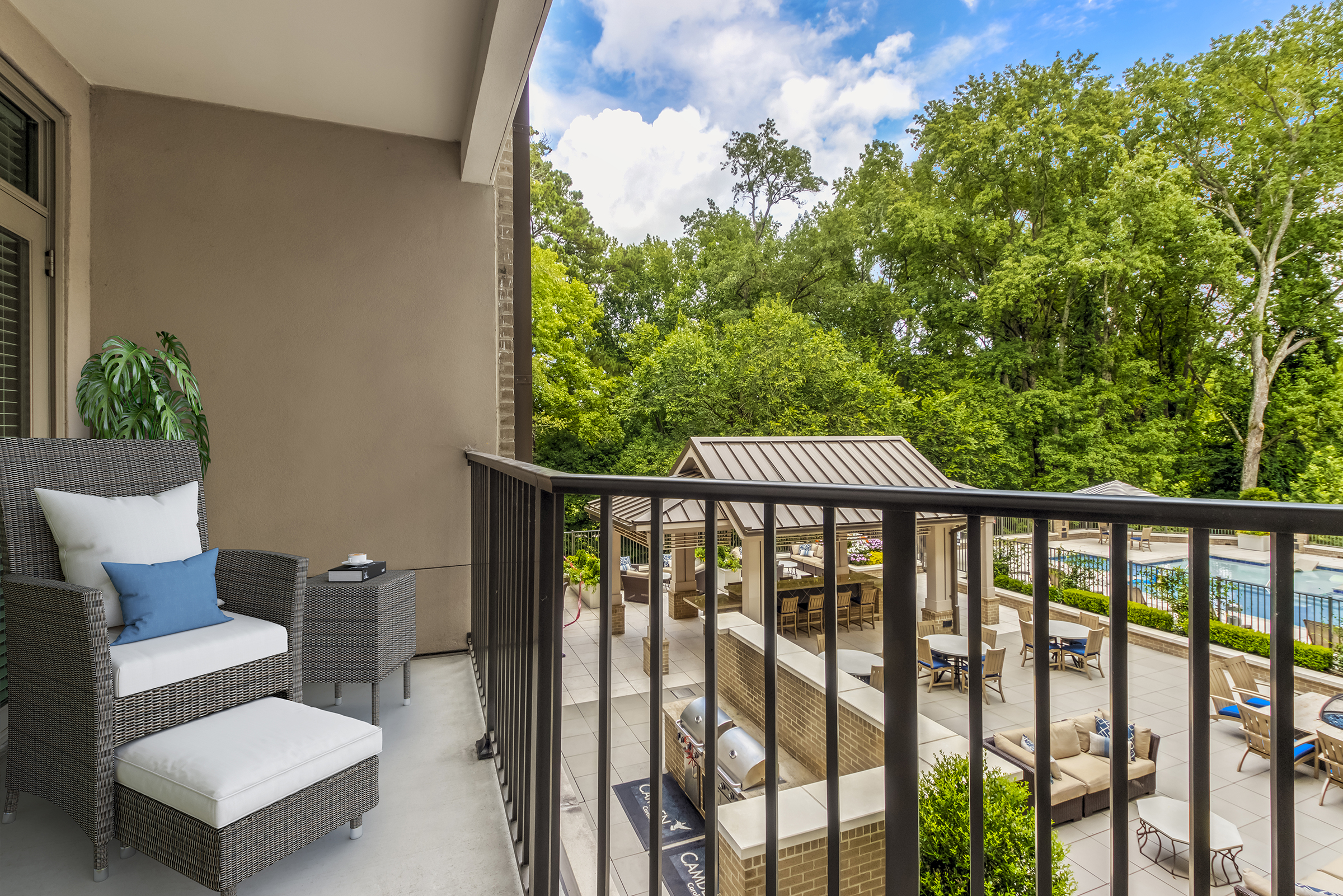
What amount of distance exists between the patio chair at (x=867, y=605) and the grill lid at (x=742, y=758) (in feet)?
15.0

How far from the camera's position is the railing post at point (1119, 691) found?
0.69 meters

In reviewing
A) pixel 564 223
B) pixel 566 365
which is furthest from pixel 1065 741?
pixel 564 223

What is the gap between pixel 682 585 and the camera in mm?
9344

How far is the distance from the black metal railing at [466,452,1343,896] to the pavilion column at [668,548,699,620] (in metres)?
7.91

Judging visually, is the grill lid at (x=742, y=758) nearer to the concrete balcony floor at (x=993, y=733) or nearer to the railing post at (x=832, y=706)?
the concrete balcony floor at (x=993, y=733)

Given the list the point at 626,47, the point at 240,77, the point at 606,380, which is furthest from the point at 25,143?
the point at 626,47

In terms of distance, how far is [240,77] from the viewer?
2.91 meters

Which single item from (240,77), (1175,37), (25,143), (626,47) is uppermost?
(626,47)

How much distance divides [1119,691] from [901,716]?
24 cm

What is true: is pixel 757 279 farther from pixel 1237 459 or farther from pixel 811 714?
pixel 811 714

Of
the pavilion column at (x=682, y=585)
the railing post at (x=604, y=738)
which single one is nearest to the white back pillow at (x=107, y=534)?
the railing post at (x=604, y=738)

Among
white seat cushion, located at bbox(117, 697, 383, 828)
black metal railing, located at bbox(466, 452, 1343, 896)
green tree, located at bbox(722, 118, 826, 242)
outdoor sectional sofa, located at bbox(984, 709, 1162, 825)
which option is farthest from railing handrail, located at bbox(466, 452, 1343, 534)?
green tree, located at bbox(722, 118, 826, 242)

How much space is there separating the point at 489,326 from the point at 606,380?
14793mm

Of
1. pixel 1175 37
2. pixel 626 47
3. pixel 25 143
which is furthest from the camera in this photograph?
pixel 626 47
